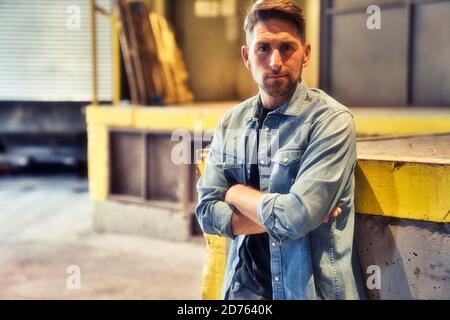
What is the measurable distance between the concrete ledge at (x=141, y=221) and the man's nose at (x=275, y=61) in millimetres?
4169

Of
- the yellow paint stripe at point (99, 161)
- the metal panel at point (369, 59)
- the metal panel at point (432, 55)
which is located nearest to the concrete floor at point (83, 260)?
the yellow paint stripe at point (99, 161)

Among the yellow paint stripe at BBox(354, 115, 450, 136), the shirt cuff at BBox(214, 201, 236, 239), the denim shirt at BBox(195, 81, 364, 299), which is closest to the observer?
the denim shirt at BBox(195, 81, 364, 299)

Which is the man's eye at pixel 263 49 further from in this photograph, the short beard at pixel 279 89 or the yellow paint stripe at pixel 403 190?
the yellow paint stripe at pixel 403 190

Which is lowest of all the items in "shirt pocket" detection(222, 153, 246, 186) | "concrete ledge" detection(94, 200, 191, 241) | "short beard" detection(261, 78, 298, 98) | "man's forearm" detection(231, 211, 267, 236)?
"concrete ledge" detection(94, 200, 191, 241)

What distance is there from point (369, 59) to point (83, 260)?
14.7 ft

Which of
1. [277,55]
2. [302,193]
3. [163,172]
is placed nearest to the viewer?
[302,193]

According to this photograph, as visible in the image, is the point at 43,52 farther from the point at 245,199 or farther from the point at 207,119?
the point at 245,199

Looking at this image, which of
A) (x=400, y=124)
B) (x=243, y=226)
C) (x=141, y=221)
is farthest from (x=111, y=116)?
(x=243, y=226)

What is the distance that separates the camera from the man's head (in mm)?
2041

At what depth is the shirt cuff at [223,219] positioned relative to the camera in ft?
7.13

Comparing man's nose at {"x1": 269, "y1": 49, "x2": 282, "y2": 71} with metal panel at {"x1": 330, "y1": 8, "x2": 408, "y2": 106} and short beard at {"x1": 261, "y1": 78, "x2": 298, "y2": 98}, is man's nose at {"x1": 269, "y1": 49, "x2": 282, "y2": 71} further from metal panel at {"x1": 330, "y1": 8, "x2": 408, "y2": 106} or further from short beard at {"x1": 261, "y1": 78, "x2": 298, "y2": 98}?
metal panel at {"x1": 330, "y1": 8, "x2": 408, "y2": 106}

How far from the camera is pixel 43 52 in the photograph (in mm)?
9969

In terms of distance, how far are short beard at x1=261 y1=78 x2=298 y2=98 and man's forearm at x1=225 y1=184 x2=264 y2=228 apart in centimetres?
40

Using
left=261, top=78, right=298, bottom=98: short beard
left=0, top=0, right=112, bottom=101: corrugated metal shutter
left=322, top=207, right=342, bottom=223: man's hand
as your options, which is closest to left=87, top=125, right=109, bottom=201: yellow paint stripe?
left=0, top=0, right=112, bottom=101: corrugated metal shutter
